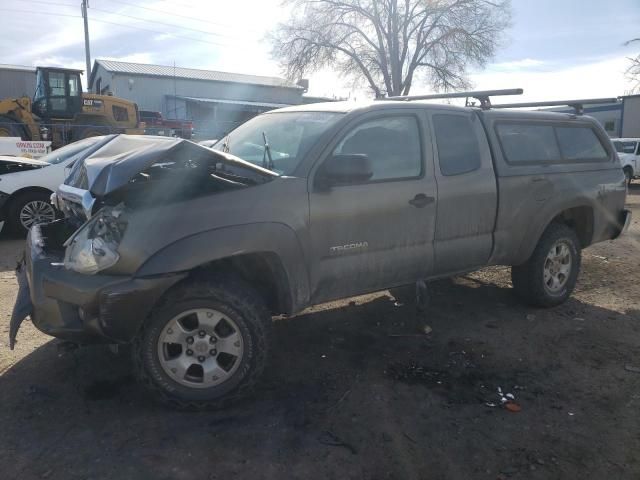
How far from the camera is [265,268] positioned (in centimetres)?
344

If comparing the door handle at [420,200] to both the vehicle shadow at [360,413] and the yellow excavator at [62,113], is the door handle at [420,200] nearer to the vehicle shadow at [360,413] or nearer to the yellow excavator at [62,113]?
the vehicle shadow at [360,413]

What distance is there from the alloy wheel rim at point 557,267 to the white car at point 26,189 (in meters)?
6.36

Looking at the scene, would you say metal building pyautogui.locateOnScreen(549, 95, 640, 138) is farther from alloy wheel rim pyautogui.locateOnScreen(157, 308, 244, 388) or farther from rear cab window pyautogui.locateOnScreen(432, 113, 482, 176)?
alloy wheel rim pyautogui.locateOnScreen(157, 308, 244, 388)

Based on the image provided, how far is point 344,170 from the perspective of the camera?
3443 millimetres

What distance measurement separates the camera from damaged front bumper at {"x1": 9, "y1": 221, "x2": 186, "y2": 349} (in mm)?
2955

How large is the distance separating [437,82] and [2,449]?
3441 cm

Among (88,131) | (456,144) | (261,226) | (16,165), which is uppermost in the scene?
(88,131)

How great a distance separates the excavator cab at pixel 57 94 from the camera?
69.2 ft

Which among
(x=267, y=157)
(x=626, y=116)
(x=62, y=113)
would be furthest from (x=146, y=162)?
(x=626, y=116)

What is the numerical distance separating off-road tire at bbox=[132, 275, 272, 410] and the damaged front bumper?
3.6 inches

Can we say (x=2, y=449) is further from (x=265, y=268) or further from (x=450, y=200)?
(x=450, y=200)

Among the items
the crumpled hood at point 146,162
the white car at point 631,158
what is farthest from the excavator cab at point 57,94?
the white car at point 631,158

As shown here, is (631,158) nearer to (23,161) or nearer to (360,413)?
(23,161)

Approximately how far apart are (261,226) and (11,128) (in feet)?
65.7
